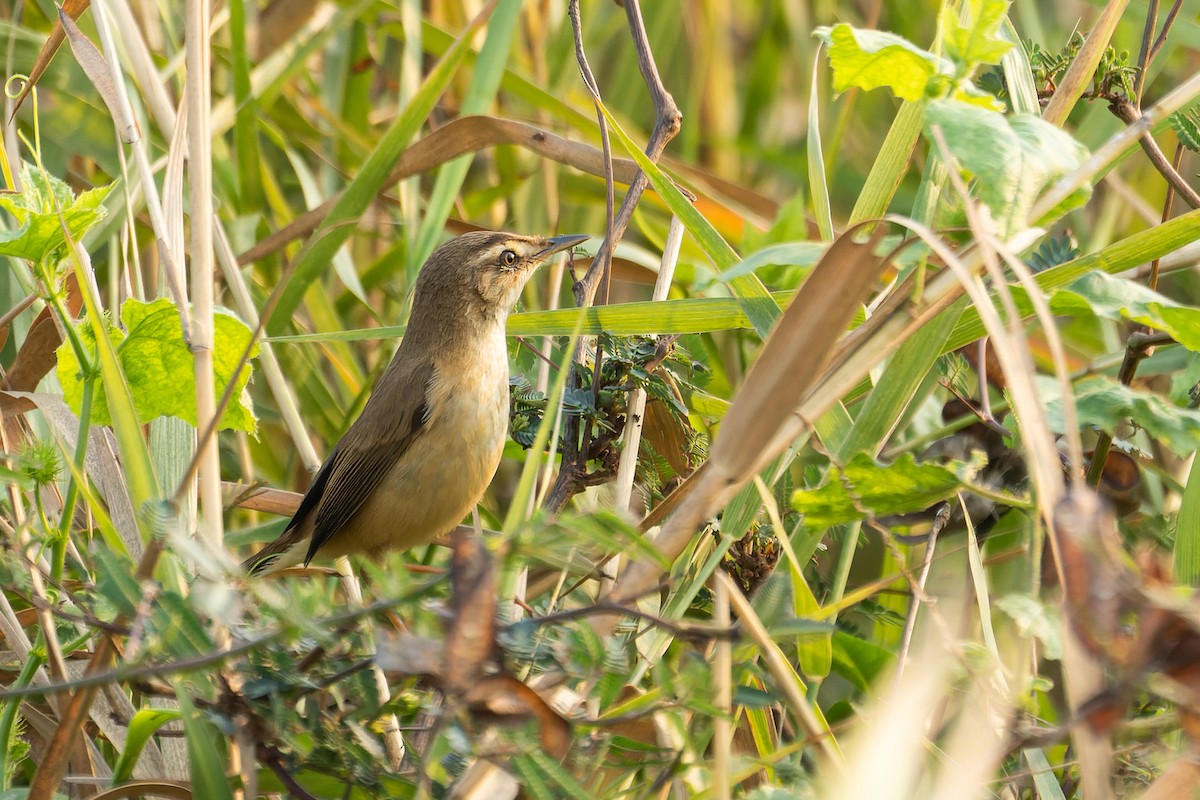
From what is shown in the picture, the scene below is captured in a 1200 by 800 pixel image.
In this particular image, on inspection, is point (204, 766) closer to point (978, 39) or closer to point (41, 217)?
point (41, 217)

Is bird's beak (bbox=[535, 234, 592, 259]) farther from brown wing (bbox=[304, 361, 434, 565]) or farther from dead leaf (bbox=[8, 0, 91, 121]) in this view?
dead leaf (bbox=[8, 0, 91, 121])

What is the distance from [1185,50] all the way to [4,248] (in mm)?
4997

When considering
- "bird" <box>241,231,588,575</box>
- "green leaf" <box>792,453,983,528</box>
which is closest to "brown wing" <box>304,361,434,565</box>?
"bird" <box>241,231,588,575</box>

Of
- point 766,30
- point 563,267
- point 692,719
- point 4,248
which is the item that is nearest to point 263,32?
point 563,267

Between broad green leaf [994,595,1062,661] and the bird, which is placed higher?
broad green leaf [994,595,1062,661]

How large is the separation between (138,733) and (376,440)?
157 centimetres

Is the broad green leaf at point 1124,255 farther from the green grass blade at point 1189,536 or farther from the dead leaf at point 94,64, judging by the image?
the dead leaf at point 94,64

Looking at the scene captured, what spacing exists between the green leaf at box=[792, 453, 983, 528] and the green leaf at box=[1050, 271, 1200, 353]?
0.47 meters

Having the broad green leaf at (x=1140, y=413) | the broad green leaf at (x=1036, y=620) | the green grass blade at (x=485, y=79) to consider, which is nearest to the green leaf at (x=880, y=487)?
the broad green leaf at (x=1036, y=620)

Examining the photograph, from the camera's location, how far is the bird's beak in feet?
11.1

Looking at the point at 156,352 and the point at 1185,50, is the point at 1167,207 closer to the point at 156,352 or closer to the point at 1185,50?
the point at 156,352

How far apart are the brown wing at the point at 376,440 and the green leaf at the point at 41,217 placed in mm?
1273

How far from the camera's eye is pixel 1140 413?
1.84m

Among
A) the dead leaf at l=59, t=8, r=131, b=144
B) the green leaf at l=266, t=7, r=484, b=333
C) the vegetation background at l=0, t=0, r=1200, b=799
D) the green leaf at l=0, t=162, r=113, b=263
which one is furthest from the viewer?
the green leaf at l=266, t=7, r=484, b=333
